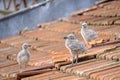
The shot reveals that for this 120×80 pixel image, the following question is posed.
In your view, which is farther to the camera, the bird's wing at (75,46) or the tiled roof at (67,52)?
the bird's wing at (75,46)

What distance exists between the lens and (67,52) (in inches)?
214

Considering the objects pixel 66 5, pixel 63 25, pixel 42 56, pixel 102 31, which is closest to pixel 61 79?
pixel 42 56

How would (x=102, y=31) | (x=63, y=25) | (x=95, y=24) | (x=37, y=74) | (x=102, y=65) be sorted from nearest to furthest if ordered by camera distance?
(x=102, y=65), (x=37, y=74), (x=102, y=31), (x=95, y=24), (x=63, y=25)

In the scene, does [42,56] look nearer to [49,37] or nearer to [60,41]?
[60,41]

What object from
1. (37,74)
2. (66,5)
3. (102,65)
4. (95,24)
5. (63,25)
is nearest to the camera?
(102,65)

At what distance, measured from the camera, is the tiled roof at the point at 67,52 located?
414 cm

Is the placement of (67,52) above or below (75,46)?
below

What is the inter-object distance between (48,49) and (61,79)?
80.4 inches

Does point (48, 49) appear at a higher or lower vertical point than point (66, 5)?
lower

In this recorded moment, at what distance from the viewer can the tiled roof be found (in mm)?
4141

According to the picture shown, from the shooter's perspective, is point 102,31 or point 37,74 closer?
point 37,74

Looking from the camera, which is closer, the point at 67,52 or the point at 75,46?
the point at 75,46

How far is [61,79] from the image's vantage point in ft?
13.4

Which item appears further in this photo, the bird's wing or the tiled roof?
the bird's wing
